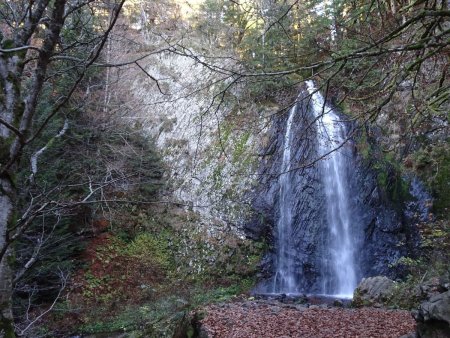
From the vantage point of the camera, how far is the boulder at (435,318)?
13.6 ft

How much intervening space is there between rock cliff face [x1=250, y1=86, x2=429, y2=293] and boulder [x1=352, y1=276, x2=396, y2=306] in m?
1.14

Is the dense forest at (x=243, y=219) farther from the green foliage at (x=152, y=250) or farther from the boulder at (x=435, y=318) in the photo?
the boulder at (x=435, y=318)

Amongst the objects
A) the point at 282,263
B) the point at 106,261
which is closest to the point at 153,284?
the point at 106,261

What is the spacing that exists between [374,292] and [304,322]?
2.49 metres

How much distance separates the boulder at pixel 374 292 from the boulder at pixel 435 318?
4.07 metres

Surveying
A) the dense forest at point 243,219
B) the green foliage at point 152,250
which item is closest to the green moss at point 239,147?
the dense forest at point 243,219

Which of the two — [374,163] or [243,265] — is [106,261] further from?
[374,163]

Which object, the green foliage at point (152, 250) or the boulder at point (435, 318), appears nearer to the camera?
the boulder at point (435, 318)

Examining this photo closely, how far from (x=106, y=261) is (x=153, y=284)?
1.76 metres

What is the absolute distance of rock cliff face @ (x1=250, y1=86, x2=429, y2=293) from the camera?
405 inches

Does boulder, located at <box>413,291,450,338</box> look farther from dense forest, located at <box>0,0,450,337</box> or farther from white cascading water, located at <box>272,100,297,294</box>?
white cascading water, located at <box>272,100,297,294</box>

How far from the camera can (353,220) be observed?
11.3 m

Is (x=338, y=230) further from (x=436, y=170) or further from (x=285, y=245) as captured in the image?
(x=436, y=170)

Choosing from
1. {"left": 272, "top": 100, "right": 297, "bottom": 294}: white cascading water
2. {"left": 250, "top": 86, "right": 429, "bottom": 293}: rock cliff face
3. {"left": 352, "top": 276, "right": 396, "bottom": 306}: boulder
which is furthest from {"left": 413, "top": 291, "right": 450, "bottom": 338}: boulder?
{"left": 272, "top": 100, "right": 297, "bottom": 294}: white cascading water
